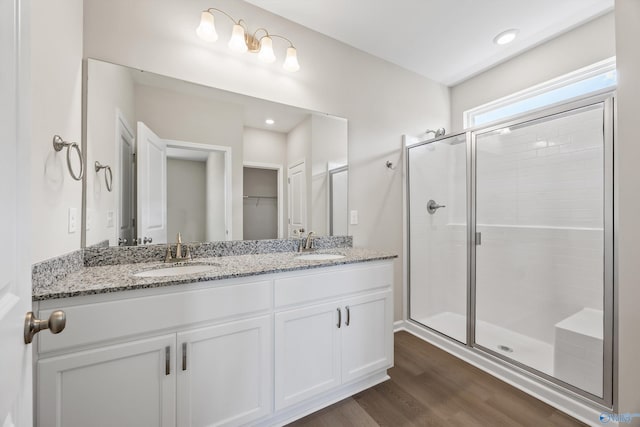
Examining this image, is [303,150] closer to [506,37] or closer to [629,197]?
[629,197]

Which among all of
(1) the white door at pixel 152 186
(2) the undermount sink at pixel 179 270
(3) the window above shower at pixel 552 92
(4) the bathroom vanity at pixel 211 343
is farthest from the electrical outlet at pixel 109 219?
(3) the window above shower at pixel 552 92

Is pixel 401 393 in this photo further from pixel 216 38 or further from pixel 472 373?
pixel 216 38

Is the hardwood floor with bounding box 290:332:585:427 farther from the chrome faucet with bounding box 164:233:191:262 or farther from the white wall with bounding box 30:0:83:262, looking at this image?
the white wall with bounding box 30:0:83:262

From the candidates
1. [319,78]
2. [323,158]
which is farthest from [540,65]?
[323,158]

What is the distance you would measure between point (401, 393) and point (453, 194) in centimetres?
175

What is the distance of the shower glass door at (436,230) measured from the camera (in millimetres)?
2488

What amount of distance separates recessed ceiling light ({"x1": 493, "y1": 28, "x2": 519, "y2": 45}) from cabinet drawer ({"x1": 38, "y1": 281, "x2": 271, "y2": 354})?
264cm

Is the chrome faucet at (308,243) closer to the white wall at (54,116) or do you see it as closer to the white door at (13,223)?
the white wall at (54,116)

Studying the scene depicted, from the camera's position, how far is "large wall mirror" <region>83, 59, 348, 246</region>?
1.47m

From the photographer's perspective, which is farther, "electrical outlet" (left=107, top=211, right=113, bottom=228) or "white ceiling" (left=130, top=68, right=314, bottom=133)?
"white ceiling" (left=130, top=68, right=314, bottom=133)

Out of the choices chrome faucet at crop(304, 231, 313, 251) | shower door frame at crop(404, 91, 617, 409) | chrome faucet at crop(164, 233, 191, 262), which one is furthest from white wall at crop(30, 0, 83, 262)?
shower door frame at crop(404, 91, 617, 409)

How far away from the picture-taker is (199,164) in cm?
176

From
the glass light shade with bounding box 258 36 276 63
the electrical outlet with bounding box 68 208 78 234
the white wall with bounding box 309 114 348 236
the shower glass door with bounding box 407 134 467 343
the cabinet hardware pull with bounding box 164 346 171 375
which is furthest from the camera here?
the shower glass door with bounding box 407 134 467 343

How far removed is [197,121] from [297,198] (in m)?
0.86
